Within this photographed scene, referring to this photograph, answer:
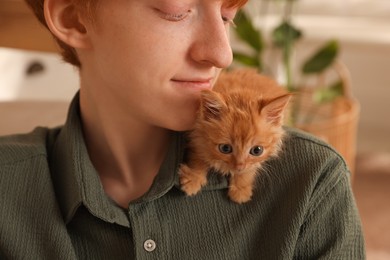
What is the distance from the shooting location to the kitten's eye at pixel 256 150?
1087 mm

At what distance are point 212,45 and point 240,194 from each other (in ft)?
0.87

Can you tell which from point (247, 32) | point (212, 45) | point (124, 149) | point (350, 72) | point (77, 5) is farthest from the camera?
point (350, 72)

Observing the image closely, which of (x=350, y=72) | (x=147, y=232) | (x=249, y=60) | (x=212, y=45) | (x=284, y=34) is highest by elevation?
(x=212, y=45)

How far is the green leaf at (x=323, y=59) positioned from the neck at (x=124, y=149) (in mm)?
1536

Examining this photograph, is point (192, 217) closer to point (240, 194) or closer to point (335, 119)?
point (240, 194)

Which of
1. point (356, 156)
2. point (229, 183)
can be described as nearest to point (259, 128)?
point (229, 183)

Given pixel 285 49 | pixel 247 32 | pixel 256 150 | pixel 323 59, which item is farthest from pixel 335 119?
pixel 256 150

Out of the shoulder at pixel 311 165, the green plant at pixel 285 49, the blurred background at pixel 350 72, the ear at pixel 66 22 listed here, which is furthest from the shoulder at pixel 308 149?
the green plant at pixel 285 49

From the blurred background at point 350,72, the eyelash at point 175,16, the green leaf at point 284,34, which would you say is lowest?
the blurred background at point 350,72

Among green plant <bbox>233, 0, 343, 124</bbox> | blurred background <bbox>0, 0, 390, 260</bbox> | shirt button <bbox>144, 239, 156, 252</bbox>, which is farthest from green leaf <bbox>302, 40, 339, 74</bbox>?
shirt button <bbox>144, 239, 156, 252</bbox>

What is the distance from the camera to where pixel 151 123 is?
1075 millimetres

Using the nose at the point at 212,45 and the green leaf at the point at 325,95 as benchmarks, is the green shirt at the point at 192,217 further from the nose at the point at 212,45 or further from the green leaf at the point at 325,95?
the green leaf at the point at 325,95

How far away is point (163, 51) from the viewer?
97cm

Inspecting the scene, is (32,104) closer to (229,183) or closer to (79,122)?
(79,122)
